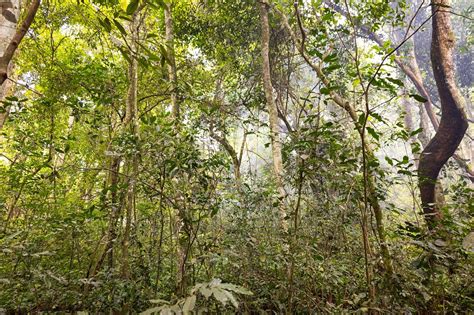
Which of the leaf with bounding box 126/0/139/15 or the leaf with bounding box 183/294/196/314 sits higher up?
the leaf with bounding box 126/0/139/15

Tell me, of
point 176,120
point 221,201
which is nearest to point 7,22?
point 176,120

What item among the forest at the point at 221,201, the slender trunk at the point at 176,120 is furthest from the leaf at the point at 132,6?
the slender trunk at the point at 176,120

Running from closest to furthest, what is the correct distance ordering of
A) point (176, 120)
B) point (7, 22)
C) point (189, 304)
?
point (189, 304), point (7, 22), point (176, 120)

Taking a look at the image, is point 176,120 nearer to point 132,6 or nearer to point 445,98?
point 132,6

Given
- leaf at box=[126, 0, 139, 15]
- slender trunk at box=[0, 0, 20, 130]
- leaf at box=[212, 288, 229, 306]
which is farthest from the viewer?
slender trunk at box=[0, 0, 20, 130]

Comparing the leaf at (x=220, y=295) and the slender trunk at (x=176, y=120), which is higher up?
the slender trunk at (x=176, y=120)

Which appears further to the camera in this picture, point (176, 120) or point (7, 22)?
point (176, 120)

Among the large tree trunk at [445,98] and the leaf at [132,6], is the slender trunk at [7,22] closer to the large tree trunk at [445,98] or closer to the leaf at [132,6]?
the leaf at [132,6]

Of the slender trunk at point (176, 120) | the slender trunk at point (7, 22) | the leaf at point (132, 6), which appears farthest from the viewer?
the slender trunk at point (176, 120)

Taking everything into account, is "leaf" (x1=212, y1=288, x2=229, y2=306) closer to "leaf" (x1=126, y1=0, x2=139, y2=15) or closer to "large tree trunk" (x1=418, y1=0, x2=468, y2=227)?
"leaf" (x1=126, y1=0, x2=139, y2=15)

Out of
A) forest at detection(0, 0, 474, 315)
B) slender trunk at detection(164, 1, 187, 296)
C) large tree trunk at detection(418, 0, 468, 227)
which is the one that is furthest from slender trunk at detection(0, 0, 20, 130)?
large tree trunk at detection(418, 0, 468, 227)

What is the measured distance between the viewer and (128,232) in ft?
10.0

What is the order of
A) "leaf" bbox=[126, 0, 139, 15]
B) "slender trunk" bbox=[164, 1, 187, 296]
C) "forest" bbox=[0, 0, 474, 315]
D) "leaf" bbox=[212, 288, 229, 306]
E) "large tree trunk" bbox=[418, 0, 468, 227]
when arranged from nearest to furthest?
"leaf" bbox=[212, 288, 229, 306] < "leaf" bbox=[126, 0, 139, 15] < "forest" bbox=[0, 0, 474, 315] < "slender trunk" bbox=[164, 1, 187, 296] < "large tree trunk" bbox=[418, 0, 468, 227]

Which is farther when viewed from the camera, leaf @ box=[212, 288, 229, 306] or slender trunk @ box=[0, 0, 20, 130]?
slender trunk @ box=[0, 0, 20, 130]
